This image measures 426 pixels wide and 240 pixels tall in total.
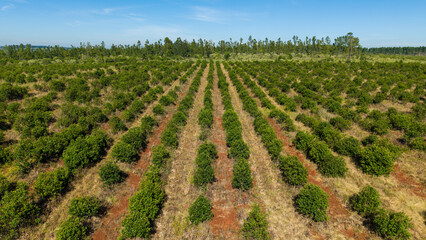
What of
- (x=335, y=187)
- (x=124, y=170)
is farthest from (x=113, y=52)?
(x=335, y=187)

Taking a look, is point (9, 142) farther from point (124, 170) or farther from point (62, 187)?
point (124, 170)

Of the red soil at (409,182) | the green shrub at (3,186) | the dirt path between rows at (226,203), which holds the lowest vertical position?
the dirt path between rows at (226,203)

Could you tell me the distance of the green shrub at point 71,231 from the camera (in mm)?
8586

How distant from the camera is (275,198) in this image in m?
12.5

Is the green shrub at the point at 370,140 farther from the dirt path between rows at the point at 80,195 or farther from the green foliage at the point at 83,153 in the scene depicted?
the green foliage at the point at 83,153

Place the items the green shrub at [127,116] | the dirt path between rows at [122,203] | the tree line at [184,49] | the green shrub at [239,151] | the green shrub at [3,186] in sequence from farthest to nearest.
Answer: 1. the tree line at [184,49]
2. the green shrub at [127,116]
3. the green shrub at [239,151]
4. the green shrub at [3,186]
5. the dirt path between rows at [122,203]

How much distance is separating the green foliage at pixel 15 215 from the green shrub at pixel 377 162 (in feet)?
72.3

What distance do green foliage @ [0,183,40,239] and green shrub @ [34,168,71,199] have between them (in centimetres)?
86

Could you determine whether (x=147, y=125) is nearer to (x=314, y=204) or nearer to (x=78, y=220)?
(x=78, y=220)

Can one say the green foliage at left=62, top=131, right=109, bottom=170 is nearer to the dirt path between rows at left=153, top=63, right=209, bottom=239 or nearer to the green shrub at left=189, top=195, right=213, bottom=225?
the dirt path between rows at left=153, top=63, right=209, bottom=239

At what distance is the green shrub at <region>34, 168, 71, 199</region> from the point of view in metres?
11.0

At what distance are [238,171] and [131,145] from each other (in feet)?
32.3

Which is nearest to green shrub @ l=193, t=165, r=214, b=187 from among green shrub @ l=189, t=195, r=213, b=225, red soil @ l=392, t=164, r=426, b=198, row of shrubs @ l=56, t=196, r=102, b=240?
green shrub @ l=189, t=195, r=213, b=225

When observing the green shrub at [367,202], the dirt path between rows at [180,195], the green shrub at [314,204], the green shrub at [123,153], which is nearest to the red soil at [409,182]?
the green shrub at [367,202]
